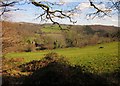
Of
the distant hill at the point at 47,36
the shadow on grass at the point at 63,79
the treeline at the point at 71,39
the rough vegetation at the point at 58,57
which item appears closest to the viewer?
the shadow on grass at the point at 63,79

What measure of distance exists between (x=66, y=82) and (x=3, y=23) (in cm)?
1000

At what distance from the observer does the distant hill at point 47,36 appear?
763 inches

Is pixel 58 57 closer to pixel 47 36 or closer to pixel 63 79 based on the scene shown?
pixel 47 36

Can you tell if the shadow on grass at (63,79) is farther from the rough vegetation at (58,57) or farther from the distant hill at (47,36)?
the distant hill at (47,36)

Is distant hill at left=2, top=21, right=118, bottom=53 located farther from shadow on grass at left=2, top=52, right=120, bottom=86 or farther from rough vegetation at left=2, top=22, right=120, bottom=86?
shadow on grass at left=2, top=52, right=120, bottom=86

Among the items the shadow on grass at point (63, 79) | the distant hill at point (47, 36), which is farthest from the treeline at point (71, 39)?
the shadow on grass at point (63, 79)

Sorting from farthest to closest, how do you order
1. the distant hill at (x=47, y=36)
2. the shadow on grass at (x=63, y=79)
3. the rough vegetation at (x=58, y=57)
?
the distant hill at (x=47, y=36), the rough vegetation at (x=58, y=57), the shadow on grass at (x=63, y=79)

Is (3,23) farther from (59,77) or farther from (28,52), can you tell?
(28,52)

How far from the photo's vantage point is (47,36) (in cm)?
3058

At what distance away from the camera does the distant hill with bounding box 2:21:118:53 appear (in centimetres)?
1937

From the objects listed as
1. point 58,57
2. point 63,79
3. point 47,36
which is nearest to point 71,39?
point 47,36

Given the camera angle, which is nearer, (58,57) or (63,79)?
(63,79)

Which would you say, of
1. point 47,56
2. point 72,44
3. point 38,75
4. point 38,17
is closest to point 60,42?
point 72,44

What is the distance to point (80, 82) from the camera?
383 inches
